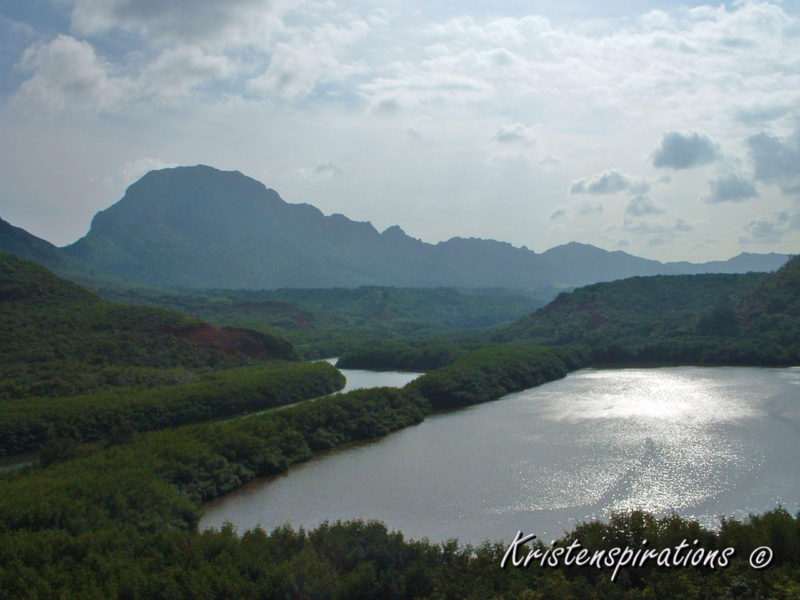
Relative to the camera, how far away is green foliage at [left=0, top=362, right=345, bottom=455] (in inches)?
1196

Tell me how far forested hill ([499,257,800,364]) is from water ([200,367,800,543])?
65.8ft

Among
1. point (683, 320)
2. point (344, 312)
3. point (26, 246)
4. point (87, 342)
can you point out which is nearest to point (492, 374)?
point (87, 342)

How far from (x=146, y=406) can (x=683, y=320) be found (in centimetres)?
5957

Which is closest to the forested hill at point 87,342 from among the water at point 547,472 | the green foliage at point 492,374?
the green foliage at point 492,374

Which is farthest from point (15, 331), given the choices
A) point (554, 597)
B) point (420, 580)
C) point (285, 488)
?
point (554, 597)

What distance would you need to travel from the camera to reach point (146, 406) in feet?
116

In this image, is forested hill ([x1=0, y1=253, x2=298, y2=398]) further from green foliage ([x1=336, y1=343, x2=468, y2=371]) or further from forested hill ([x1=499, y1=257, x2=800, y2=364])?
forested hill ([x1=499, y1=257, x2=800, y2=364])

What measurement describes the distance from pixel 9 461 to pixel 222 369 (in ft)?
77.0

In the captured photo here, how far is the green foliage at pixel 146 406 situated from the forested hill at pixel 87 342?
8.92 ft

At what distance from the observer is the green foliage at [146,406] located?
3039 centimetres

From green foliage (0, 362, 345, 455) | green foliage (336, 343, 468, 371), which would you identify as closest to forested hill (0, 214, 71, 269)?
green foliage (336, 343, 468, 371)

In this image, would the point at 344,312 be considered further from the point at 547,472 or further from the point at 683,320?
the point at 547,472

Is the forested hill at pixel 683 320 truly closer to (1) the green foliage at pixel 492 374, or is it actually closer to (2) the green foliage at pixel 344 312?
(1) the green foliage at pixel 492 374

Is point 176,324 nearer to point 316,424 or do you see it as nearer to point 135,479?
point 316,424
